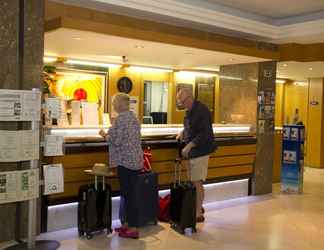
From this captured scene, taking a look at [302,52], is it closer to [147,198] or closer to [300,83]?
[300,83]

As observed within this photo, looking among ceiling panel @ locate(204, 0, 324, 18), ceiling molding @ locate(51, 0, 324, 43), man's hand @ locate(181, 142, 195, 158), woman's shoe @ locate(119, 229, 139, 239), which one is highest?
ceiling panel @ locate(204, 0, 324, 18)

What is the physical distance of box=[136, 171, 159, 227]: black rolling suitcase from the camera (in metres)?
4.97

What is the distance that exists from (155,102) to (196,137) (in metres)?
3.91

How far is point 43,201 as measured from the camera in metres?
4.74

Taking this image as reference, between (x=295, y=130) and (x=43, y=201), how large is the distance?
4.65m

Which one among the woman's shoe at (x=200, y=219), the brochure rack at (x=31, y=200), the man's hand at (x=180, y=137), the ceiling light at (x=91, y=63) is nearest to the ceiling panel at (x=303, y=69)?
the ceiling light at (x=91, y=63)

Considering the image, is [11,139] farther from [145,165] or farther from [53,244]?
[145,165]

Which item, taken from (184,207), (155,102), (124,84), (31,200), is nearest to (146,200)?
(184,207)

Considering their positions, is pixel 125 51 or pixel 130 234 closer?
pixel 130 234

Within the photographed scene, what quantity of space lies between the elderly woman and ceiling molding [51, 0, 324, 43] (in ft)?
5.01

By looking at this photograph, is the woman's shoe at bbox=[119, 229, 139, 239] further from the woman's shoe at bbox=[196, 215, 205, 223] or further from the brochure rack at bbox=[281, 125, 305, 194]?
the brochure rack at bbox=[281, 125, 305, 194]

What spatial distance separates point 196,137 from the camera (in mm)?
5117

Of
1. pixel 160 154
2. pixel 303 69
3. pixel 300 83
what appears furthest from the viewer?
pixel 300 83

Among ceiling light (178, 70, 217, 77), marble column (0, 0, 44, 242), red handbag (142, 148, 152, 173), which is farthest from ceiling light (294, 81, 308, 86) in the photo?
marble column (0, 0, 44, 242)
